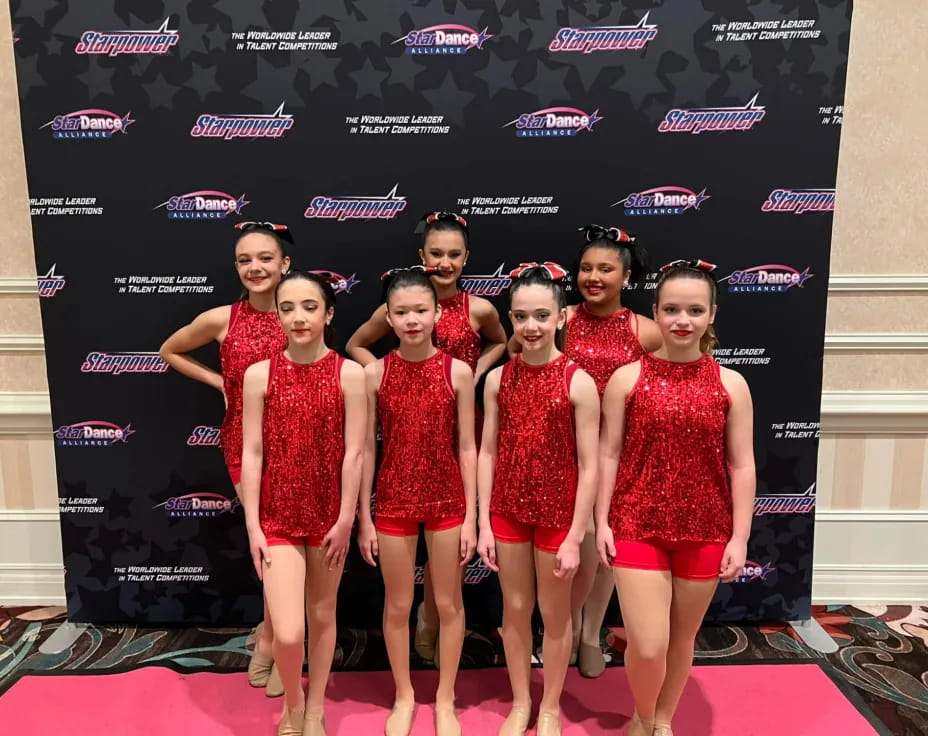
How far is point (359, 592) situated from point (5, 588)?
6.38ft

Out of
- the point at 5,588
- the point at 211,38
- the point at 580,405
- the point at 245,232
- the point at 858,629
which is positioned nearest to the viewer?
the point at 580,405

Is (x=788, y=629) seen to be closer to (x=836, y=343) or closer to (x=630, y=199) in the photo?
(x=836, y=343)

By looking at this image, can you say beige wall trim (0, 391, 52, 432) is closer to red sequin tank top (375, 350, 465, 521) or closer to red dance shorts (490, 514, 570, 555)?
red sequin tank top (375, 350, 465, 521)

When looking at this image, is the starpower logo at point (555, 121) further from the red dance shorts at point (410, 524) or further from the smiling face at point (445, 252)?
the red dance shorts at point (410, 524)

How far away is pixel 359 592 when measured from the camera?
11.2ft

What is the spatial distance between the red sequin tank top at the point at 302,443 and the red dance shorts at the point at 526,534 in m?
0.59

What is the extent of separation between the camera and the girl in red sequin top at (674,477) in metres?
2.25

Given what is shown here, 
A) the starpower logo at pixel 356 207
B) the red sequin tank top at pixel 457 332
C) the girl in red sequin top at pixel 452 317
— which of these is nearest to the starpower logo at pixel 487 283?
the girl in red sequin top at pixel 452 317

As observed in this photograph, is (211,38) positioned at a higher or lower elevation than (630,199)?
higher

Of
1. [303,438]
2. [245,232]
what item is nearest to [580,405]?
[303,438]

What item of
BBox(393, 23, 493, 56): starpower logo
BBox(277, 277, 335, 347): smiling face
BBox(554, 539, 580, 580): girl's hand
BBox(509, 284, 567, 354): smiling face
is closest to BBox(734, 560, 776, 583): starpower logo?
BBox(554, 539, 580, 580): girl's hand

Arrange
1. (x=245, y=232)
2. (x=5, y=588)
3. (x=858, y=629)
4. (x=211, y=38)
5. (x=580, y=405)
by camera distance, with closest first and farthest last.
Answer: (x=580, y=405) → (x=245, y=232) → (x=211, y=38) → (x=858, y=629) → (x=5, y=588)

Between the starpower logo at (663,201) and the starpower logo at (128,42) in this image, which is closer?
the starpower logo at (128,42)

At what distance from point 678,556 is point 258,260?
187 cm
